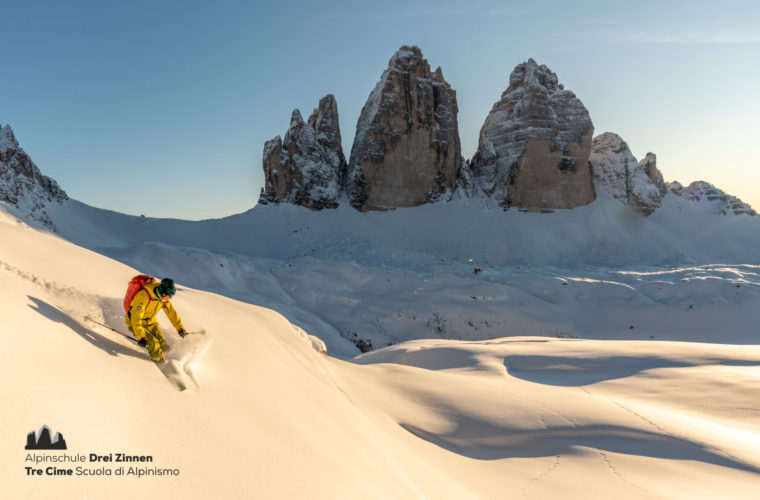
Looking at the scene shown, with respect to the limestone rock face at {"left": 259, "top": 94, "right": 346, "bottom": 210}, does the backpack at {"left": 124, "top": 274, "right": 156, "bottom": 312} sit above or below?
below

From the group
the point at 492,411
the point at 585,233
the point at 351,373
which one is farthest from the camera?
the point at 585,233

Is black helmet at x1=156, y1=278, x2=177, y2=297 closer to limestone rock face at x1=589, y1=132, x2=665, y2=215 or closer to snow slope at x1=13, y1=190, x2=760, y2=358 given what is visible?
snow slope at x1=13, y1=190, x2=760, y2=358

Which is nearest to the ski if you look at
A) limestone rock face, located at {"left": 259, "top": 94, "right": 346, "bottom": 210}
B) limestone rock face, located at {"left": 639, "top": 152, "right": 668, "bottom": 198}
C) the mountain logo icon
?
the mountain logo icon

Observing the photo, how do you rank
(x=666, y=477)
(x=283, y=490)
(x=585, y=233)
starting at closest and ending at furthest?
1. (x=283, y=490)
2. (x=666, y=477)
3. (x=585, y=233)

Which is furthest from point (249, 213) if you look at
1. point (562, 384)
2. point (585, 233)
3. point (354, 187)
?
point (562, 384)

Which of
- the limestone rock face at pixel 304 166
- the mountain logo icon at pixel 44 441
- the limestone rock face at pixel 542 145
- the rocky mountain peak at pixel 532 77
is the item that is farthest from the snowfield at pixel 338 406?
the rocky mountain peak at pixel 532 77

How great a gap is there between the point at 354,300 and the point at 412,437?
430 inches

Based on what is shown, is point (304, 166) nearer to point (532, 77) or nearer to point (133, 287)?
point (532, 77)

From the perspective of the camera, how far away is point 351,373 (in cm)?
523

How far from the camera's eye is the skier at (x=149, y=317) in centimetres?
225

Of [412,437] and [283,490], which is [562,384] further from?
[283,490]

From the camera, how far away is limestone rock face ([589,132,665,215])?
33.4 m

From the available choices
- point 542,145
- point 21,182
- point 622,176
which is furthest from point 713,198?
point 21,182

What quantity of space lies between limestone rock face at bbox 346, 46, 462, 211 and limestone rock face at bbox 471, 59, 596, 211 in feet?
16.3
